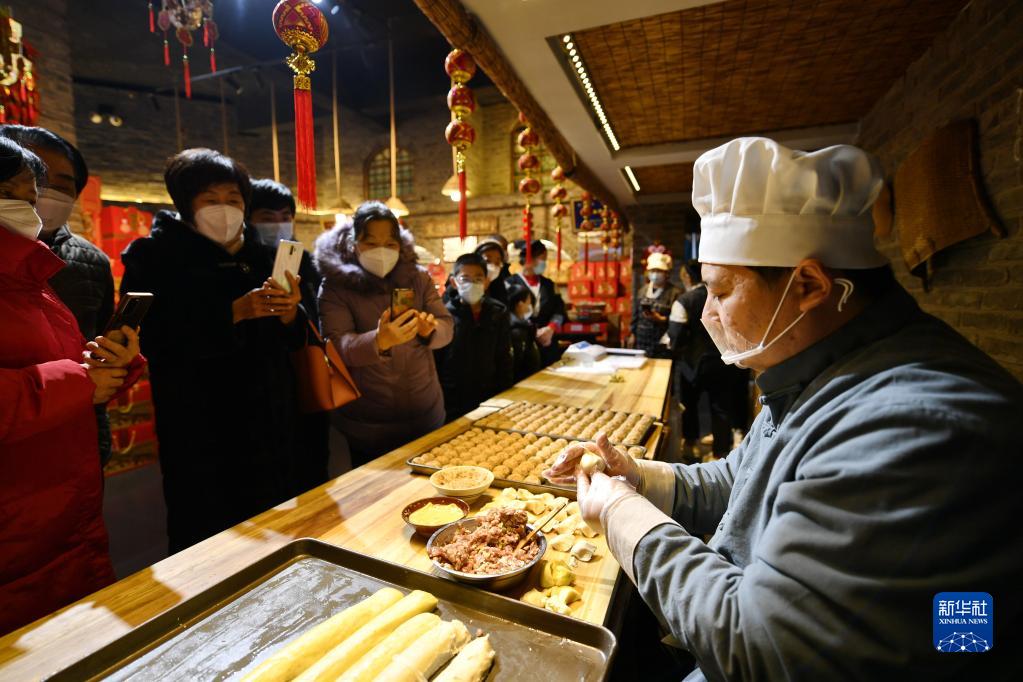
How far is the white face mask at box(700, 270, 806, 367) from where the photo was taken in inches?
42.8

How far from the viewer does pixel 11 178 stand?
52.7 inches

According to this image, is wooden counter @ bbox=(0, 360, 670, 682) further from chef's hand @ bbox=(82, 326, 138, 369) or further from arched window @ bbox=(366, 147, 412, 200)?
arched window @ bbox=(366, 147, 412, 200)

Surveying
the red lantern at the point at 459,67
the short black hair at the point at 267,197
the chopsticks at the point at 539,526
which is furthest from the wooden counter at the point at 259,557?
the red lantern at the point at 459,67

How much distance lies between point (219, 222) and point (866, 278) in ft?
7.90

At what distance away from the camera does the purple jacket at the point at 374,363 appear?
273cm

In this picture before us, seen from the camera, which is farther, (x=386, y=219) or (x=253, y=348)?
(x=386, y=219)

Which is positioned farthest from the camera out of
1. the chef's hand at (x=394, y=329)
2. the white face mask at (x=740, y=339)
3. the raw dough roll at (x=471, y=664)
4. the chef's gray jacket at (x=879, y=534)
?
the chef's hand at (x=394, y=329)

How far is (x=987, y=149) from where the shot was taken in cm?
274

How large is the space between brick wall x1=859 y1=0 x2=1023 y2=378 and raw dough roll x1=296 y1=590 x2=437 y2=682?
3.30 metres

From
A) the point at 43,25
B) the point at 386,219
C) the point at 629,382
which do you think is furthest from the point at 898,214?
the point at 43,25

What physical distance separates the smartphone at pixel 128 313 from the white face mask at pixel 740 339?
5.49ft

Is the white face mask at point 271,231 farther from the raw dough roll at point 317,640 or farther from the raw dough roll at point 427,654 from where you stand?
the raw dough roll at point 427,654

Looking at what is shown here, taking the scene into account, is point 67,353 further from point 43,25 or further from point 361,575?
point 43,25

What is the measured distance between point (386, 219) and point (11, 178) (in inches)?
63.9
